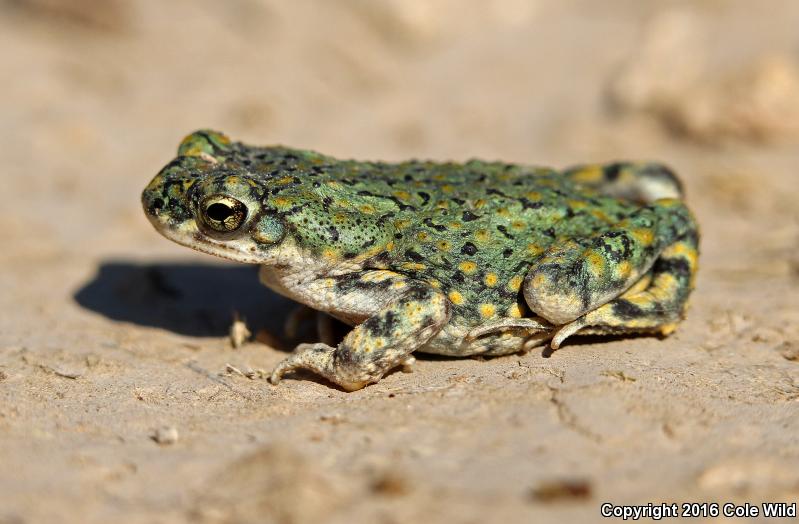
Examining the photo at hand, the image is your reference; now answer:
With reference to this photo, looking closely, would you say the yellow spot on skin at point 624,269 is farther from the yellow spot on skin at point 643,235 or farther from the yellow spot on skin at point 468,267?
the yellow spot on skin at point 468,267

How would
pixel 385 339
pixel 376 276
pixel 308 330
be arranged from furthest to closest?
pixel 308 330 → pixel 376 276 → pixel 385 339

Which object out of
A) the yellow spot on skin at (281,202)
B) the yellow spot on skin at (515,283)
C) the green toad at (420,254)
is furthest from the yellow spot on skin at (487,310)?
the yellow spot on skin at (281,202)

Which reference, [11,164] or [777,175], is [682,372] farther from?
[11,164]

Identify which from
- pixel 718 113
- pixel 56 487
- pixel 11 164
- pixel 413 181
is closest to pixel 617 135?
pixel 718 113

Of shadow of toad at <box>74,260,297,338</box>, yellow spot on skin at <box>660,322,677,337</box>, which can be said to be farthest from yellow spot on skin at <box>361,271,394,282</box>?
yellow spot on skin at <box>660,322,677,337</box>

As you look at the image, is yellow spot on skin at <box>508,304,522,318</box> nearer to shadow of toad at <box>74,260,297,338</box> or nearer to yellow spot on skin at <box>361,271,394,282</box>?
yellow spot on skin at <box>361,271,394,282</box>

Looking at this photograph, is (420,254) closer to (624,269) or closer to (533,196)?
(533,196)
